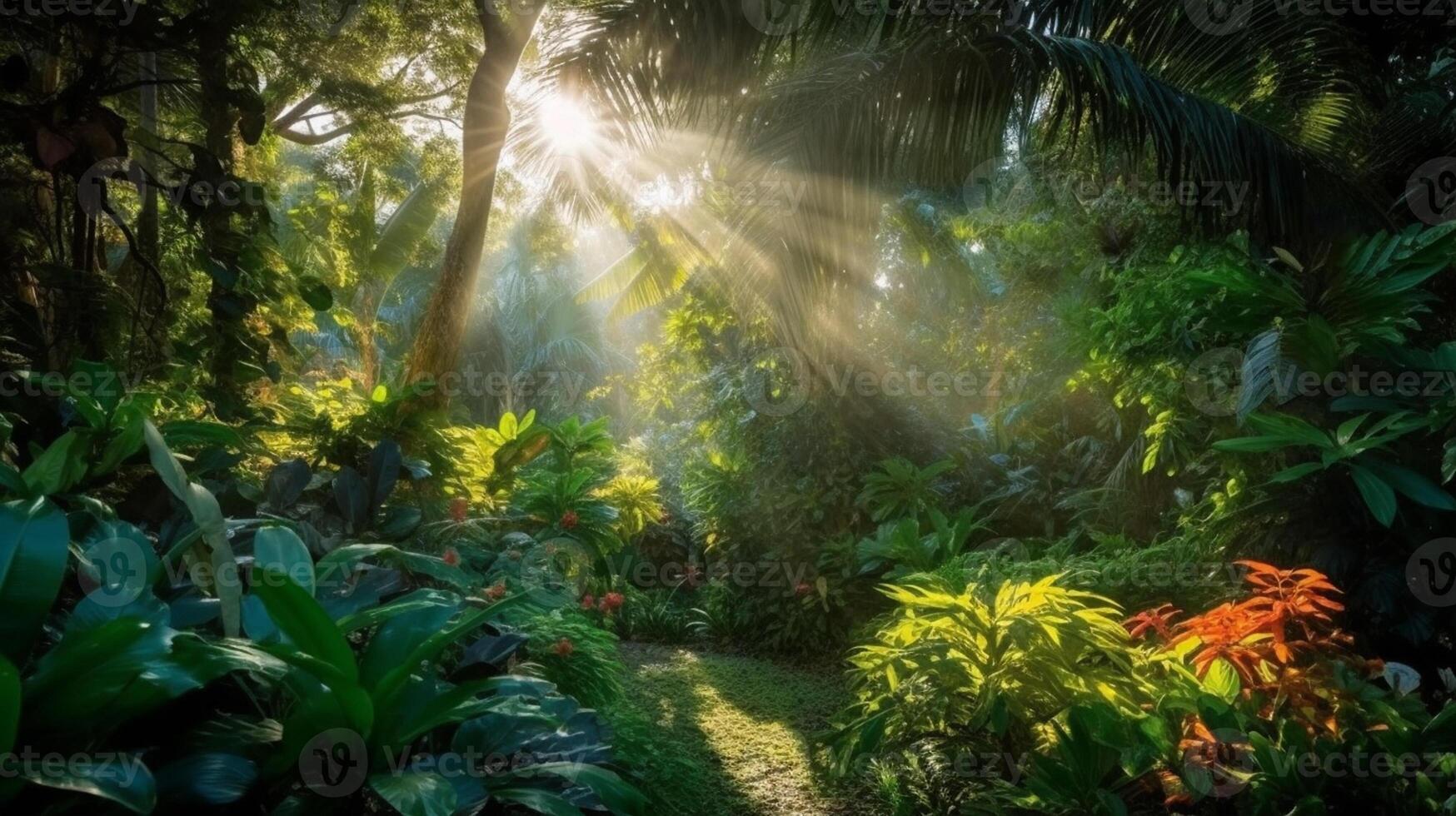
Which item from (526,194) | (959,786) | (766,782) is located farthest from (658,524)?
(959,786)

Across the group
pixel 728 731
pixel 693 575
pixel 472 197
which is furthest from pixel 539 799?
pixel 693 575

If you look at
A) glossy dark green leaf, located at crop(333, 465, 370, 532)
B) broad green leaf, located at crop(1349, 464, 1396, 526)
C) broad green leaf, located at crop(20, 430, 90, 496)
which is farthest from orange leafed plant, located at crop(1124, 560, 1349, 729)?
broad green leaf, located at crop(20, 430, 90, 496)

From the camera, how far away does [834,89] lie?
413 cm

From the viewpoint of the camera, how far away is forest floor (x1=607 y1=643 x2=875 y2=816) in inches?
121

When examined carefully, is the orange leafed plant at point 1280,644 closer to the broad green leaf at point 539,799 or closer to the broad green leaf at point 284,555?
the broad green leaf at point 539,799

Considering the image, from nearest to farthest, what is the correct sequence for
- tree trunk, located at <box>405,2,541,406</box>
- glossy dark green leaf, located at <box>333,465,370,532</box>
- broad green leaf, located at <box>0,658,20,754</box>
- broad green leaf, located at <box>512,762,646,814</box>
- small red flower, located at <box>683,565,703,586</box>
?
broad green leaf, located at <box>0,658,20,754</box>
broad green leaf, located at <box>512,762,646,814</box>
glossy dark green leaf, located at <box>333,465,370,532</box>
tree trunk, located at <box>405,2,541,406</box>
small red flower, located at <box>683,565,703,586</box>

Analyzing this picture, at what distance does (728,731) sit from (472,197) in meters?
3.64

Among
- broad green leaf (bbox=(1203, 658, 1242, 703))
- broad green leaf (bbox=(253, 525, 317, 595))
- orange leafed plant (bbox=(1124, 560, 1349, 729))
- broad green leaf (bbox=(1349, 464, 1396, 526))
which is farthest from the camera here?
broad green leaf (bbox=(1349, 464, 1396, 526))

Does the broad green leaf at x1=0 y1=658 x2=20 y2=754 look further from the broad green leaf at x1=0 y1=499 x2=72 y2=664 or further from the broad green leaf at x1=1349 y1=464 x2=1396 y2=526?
the broad green leaf at x1=1349 y1=464 x2=1396 y2=526

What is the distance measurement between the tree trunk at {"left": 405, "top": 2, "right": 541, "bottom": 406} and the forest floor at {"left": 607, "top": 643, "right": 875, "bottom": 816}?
101 inches

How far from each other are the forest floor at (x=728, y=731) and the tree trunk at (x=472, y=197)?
2.56 metres

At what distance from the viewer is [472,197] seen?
17.6ft

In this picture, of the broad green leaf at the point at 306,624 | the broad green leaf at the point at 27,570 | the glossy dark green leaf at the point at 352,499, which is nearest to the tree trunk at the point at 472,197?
the glossy dark green leaf at the point at 352,499

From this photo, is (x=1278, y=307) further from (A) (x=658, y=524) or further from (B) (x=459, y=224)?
(A) (x=658, y=524)
